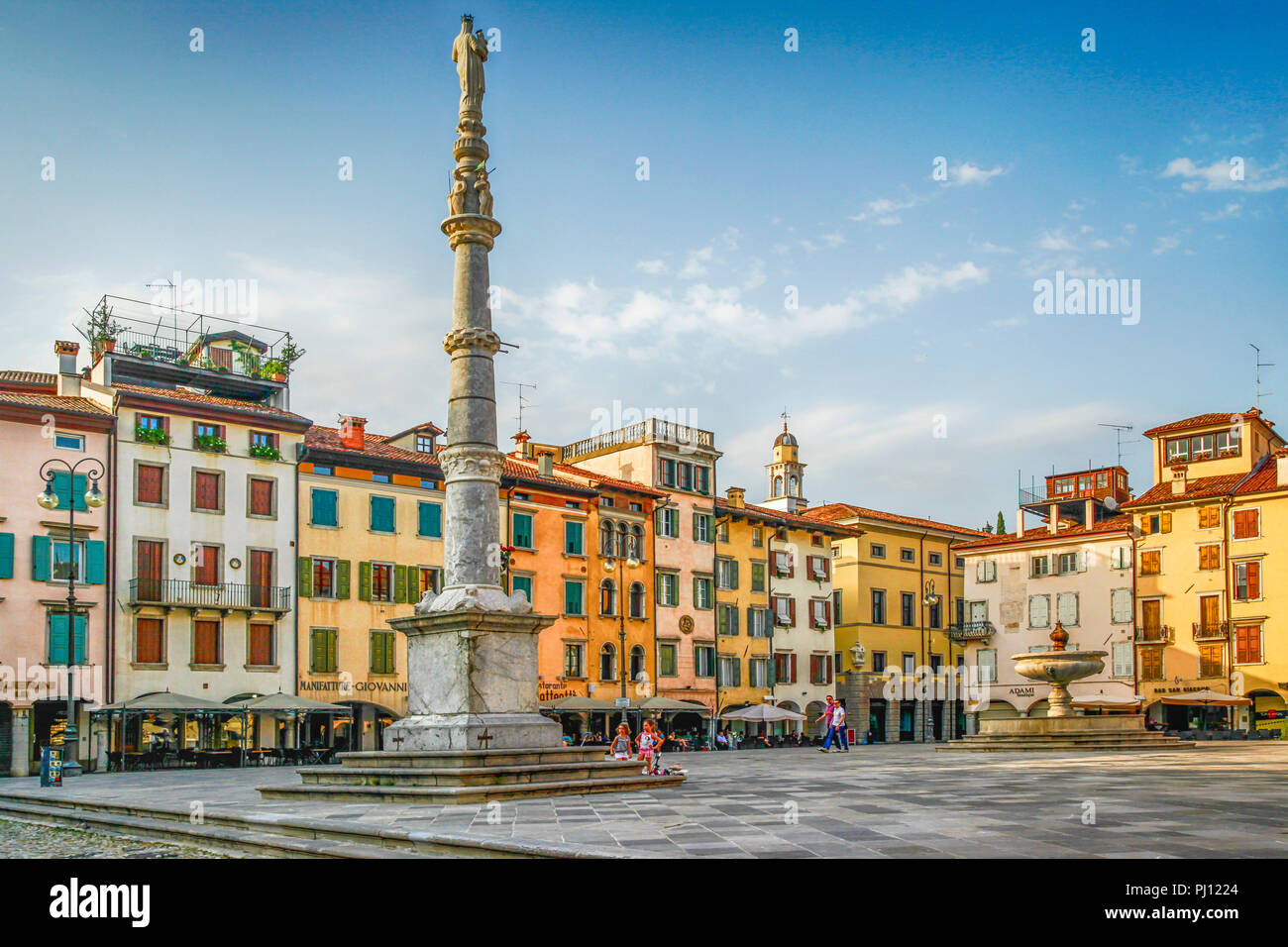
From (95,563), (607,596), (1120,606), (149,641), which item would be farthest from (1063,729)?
(95,563)

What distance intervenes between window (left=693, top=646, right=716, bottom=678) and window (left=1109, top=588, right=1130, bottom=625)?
19960mm

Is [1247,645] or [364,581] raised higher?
[364,581]

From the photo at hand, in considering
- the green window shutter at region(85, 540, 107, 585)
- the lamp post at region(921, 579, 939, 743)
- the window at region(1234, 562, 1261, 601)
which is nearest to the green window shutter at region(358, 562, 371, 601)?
the green window shutter at region(85, 540, 107, 585)

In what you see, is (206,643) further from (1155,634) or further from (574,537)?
(1155,634)

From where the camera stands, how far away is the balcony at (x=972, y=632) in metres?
71.0

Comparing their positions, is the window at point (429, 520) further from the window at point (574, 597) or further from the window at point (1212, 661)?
the window at point (1212, 661)

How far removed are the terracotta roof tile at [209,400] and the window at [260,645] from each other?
7306 millimetres

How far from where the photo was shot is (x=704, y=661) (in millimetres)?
61594

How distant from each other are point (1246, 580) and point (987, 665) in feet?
52.9

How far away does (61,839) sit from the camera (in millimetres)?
16719

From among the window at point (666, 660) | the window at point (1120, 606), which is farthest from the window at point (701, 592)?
the window at point (1120, 606)

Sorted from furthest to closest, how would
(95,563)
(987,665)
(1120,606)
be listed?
(987,665), (1120,606), (95,563)

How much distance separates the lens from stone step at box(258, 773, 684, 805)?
691 inches
